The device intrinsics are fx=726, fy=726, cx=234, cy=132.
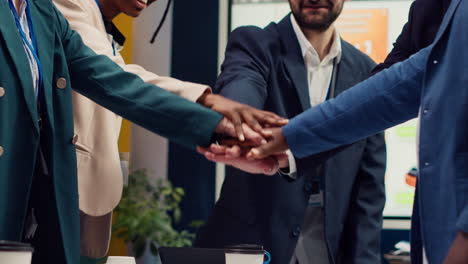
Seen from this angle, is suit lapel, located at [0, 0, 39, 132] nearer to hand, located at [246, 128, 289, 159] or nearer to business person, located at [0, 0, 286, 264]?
business person, located at [0, 0, 286, 264]

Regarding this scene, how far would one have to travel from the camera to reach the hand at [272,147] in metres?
2.54

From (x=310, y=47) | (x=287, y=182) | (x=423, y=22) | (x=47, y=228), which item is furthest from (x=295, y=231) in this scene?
(x=47, y=228)

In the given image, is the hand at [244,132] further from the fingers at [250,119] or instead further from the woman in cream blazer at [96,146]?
the woman in cream blazer at [96,146]

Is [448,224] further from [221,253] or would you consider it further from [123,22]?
[123,22]

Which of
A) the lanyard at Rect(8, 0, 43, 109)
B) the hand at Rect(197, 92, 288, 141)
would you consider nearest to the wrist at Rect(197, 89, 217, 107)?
the hand at Rect(197, 92, 288, 141)

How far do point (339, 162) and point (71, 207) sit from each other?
1263 mm

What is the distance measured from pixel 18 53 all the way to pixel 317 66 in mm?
1501

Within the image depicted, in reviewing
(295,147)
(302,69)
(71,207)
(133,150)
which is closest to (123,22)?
(133,150)

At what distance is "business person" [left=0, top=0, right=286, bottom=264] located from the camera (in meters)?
1.64

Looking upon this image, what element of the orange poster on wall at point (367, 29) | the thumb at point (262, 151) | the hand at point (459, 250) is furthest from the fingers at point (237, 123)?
the orange poster on wall at point (367, 29)

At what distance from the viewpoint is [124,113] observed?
2152mm

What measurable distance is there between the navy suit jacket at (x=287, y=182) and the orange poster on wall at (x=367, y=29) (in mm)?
2274

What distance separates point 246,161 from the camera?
2.59 metres

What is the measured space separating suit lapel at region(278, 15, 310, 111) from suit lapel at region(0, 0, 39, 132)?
131cm
